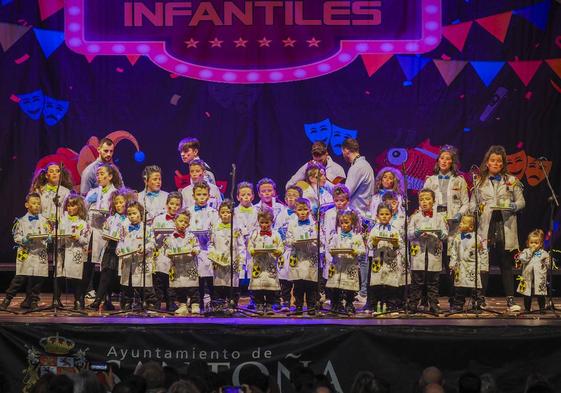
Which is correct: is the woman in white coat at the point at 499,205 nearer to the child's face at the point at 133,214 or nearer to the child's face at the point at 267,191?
the child's face at the point at 267,191

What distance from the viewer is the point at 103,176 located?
10602 mm

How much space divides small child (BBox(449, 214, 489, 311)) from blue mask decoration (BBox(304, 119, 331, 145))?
261cm

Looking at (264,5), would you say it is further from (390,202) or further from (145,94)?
(390,202)

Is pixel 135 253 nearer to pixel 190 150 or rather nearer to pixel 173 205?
pixel 173 205

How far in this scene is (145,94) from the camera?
1192 centimetres

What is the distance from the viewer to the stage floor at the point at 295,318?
8.55 meters

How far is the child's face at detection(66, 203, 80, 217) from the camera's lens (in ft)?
32.7

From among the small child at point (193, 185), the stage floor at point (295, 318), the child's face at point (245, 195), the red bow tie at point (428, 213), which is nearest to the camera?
the stage floor at point (295, 318)

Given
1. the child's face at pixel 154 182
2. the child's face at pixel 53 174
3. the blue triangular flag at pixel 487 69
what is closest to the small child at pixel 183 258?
the child's face at pixel 154 182

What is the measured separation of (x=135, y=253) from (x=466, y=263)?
3.28 meters

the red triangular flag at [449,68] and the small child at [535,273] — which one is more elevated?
the red triangular flag at [449,68]

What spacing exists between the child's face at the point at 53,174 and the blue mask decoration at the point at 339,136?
3.27 meters

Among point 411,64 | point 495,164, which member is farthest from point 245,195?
point 411,64

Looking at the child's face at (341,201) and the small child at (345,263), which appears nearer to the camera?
the small child at (345,263)
